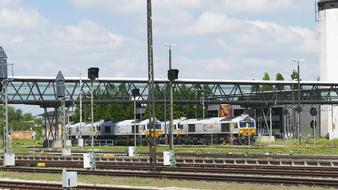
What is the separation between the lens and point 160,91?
117 metres

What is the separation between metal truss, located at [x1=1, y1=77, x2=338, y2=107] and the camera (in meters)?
107

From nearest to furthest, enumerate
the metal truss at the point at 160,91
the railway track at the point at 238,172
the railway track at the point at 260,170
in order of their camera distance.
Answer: the railway track at the point at 238,172 → the railway track at the point at 260,170 → the metal truss at the point at 160,91

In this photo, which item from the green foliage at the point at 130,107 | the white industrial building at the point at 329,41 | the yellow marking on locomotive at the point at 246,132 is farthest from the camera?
the white industrial building at the point at 329,41

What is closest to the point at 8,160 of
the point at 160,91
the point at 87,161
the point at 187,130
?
the point at 87,161

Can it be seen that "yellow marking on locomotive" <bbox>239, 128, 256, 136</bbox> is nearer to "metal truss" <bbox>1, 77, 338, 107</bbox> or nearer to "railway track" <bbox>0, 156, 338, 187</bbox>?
"metal truss" <bbox>1, 77, 338, 107</bbox>

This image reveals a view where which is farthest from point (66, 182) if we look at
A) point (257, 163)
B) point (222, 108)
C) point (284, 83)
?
point (222, 108)

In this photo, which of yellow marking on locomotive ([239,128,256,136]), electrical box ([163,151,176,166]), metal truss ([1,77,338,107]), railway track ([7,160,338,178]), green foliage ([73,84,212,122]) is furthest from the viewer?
green foliage ([73,84,212,122])

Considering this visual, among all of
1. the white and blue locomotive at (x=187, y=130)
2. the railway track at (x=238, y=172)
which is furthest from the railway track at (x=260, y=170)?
the white and blue locomotive at (x=187, y=130)

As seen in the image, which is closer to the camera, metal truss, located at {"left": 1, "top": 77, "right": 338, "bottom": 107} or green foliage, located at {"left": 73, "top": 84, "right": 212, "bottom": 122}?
metal truss, located at {"left": 1, "top": 77, "right": 338, "bottom": 107}

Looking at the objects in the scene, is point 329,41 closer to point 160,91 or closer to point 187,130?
point 160,91

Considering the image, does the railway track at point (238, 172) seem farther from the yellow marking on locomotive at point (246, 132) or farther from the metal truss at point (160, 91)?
the metal truss at point (160, 91)

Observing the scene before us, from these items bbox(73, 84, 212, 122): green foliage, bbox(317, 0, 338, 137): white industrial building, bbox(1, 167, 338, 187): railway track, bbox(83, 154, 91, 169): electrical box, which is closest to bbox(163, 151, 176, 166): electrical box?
bbox(83, 154, 91, 169): electrical box

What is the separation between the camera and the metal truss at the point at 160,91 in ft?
351

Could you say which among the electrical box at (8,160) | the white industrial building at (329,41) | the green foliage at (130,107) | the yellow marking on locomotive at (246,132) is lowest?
the electrical box at (8,160)
